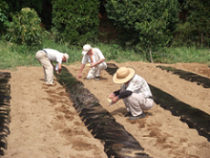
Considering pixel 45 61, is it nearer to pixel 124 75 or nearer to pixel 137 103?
pixel 124 75

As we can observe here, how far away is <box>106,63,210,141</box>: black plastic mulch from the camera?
12.4ft

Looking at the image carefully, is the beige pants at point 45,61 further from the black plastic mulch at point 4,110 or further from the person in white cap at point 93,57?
the black plastic mulch at point 4,110

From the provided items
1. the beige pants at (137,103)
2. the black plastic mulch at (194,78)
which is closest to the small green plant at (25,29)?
the black plastic mulch at (194,78)

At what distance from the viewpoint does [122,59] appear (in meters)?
9.62

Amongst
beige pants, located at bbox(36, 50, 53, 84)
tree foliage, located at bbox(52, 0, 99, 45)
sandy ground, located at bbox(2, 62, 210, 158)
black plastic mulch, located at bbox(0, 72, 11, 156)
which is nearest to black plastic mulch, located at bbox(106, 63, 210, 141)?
sandy ground, located at bbox(2, 62, 210, 158)

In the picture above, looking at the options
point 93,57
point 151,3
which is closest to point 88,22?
point 151,3

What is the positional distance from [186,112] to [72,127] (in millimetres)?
2071

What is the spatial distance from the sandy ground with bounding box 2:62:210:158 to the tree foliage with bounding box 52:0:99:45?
15.3 ft

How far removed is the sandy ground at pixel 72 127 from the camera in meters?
3.16

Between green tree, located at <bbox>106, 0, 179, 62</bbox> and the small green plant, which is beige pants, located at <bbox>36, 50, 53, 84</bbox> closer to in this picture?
the small green plant

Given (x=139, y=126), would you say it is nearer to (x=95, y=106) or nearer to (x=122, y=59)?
(x=95, y=106)

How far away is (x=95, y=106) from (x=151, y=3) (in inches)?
266

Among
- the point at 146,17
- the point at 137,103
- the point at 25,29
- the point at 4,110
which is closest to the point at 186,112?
the point at 137,103

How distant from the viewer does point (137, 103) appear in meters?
3.95
